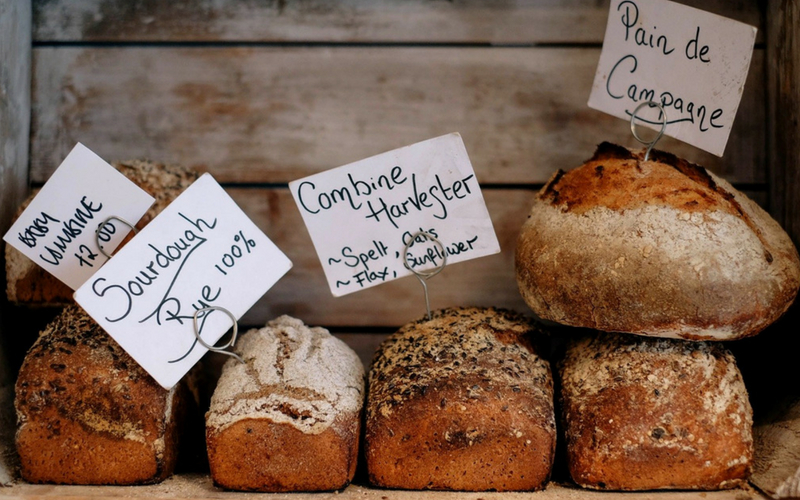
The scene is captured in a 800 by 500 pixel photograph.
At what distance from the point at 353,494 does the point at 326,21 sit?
1067mm

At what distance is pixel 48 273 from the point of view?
1.22 meters

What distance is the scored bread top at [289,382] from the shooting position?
1.03 metres

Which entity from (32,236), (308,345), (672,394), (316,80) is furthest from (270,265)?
(672,394)

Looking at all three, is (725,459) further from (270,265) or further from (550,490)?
(270,265)

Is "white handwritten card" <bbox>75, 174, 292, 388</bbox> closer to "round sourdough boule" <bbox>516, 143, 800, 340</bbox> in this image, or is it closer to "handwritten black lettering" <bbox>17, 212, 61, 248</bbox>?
"handwritten black lettering" <bbox>17, 212, 61, 248</bbox>

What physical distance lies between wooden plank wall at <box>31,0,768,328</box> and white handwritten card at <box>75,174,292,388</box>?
41 centimetres

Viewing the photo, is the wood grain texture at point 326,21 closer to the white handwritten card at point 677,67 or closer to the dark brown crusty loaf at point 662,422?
the white handwritten card at point 677,67

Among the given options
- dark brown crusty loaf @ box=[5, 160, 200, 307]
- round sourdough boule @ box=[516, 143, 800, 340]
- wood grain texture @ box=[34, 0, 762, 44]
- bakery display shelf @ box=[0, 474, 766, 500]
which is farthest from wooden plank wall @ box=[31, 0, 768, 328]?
bakery display shelf @ box=[0, 474, 766, 500]

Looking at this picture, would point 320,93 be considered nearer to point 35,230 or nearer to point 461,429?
point 35,230

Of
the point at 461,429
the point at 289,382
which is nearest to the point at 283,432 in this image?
the point at 289,382

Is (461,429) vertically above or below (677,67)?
below

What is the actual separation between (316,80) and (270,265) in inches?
22.4

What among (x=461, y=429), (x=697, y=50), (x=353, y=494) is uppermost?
(x=697, y=50)

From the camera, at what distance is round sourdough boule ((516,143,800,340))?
0.98m
